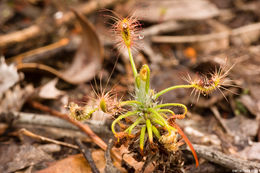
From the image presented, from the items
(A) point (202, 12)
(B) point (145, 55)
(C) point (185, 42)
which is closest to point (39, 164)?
(B) point (145, 55)

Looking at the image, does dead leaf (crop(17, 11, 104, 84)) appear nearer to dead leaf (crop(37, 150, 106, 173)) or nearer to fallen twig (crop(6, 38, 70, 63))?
fallen twig (crop(6, 38, 70, 63))

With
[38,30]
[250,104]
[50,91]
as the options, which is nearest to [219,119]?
[250,104]

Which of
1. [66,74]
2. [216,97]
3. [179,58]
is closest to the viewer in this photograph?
[216,97]

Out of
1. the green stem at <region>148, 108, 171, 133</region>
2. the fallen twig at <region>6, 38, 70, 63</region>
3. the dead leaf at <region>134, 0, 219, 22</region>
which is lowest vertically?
the green stem at <region>148, 108, 171, 133</region>

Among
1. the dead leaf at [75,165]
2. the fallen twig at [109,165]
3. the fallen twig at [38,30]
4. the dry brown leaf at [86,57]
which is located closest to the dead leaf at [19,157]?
the dead leaf at [75,165]

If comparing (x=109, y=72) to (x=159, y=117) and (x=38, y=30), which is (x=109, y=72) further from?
(x=159, y=117)

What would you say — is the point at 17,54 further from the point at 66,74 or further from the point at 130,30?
the point at 130,30

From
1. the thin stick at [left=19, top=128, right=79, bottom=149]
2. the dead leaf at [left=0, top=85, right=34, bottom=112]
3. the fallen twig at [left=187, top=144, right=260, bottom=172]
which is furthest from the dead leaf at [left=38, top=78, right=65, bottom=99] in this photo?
the fallen twig at [left=187, top=144, right=260, bottom=172]
